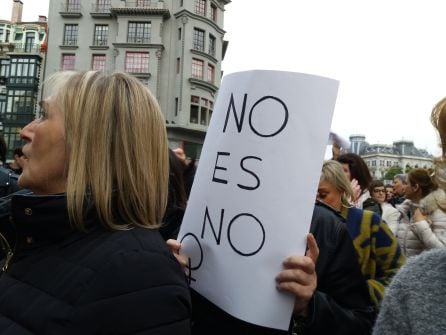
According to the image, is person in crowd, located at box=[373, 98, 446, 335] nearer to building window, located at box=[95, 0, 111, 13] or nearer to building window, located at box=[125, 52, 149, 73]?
building window, located at box=[125, 52, 149, 73]

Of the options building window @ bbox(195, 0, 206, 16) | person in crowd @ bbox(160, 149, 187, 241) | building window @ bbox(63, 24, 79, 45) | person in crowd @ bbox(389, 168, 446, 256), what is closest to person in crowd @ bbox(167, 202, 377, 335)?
person in crowd @ bbox(160, 149, 187, 241)

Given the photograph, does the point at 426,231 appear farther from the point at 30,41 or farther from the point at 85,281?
the point at 30,41

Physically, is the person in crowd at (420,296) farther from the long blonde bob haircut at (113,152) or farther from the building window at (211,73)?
the building window at (211,73)

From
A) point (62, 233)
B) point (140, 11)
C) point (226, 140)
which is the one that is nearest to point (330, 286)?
point (226, 140)

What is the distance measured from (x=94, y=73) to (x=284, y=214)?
858mm

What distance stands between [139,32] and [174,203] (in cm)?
3015

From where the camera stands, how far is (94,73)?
156 cm

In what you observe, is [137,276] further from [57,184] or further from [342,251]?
[342,251]

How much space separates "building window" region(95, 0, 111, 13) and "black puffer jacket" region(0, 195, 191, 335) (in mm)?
32956

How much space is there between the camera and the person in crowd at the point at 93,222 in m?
1.16

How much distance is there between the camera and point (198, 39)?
3064 cm

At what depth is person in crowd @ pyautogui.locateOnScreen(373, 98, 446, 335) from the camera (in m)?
1.15

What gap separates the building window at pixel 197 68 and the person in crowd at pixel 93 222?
29279mm

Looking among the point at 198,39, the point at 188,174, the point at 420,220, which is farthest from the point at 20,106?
the point at 420,220
